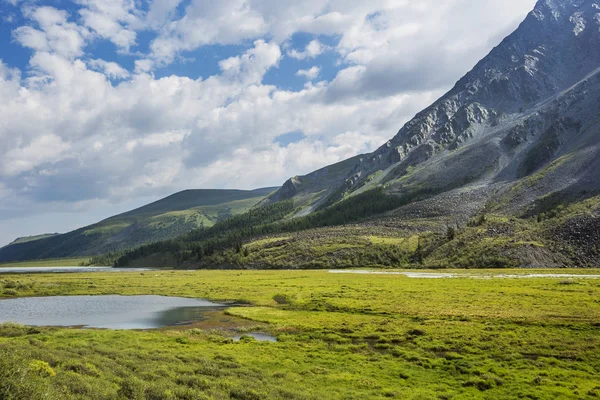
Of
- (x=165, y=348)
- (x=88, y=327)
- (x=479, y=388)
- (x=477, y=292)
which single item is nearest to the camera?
(x=479, y=388)

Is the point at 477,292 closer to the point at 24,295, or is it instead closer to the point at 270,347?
the point at 270,347

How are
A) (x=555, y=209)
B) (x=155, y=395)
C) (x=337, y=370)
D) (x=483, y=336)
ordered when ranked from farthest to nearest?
1. (x=555, y=209)
2. (x=483, y=336)
3. (x=337, y=370)
4. (x=155, y=395)

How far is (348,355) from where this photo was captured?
35812 millimetres

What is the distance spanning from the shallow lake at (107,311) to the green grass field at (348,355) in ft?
24.2

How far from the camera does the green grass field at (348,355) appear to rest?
23428 mm

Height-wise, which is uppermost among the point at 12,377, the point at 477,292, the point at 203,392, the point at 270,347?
the point at 12,377

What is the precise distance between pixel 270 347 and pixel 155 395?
1917cm

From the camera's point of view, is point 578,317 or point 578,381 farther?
point 578,317

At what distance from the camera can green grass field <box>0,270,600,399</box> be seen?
76.9 ft

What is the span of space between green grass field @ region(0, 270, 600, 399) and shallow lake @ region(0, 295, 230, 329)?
7.38 meters

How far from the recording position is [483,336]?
40.4 meters

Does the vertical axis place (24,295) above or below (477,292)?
above

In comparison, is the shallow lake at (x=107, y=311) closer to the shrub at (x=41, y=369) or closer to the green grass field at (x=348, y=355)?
the green grass field at (x=348, y=355)

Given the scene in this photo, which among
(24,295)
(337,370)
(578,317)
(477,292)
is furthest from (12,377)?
(24,295)
